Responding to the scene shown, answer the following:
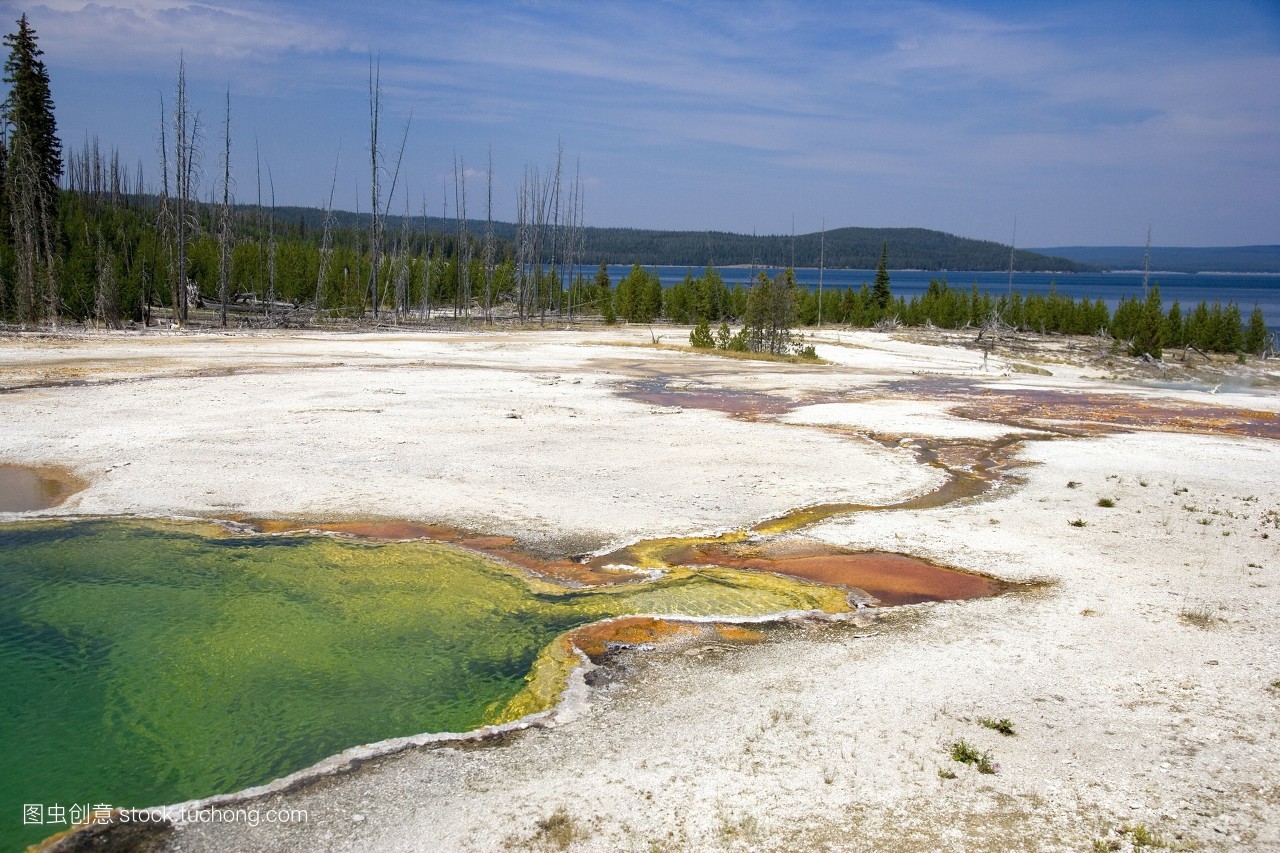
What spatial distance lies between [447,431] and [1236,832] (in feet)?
48.9

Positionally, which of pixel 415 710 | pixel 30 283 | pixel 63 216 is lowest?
pixel 415 710

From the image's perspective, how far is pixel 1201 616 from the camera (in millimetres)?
8594

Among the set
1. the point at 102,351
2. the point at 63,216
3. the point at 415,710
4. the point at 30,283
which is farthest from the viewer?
the point at 63,216

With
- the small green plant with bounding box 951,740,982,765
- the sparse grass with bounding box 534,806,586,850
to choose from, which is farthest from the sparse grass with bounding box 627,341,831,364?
the sparse grass with bounding box 534,806,586,850

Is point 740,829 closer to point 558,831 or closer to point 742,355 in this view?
point 558,831

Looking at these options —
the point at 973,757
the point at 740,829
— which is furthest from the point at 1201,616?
the point at 740,829

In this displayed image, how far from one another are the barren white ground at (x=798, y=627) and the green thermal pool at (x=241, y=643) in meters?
0.95

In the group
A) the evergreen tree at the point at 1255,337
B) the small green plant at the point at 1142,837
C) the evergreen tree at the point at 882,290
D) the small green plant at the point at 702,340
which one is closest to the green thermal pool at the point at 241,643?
the small green plant at the point at 1142,837

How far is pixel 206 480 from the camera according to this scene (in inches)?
530

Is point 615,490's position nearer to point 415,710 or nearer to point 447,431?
point 447,431

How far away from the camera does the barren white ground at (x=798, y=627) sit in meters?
5.29

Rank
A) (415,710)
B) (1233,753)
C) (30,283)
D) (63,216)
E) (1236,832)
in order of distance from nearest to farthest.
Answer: (1236,832) → (1233,753) → (415,710) → (30,283) → (63,216)

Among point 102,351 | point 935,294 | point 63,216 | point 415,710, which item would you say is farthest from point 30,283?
point 935,294

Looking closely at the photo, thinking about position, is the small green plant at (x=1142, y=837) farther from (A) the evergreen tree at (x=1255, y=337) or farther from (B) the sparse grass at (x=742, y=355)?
(A) the evergreen tree at (x=1255, y=337)
